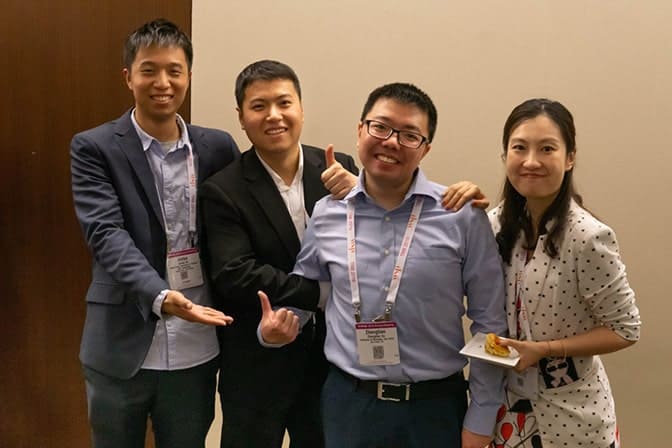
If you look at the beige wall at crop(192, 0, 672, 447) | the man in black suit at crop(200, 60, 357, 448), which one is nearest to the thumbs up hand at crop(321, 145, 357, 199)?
the man in black suit at crop(200, 60, 357, 448)

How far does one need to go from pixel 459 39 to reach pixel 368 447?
1817 millimetres

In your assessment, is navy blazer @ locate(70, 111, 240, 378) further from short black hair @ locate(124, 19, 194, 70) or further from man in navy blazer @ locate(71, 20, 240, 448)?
short black hair @ locate(124, 19, 194, 70)

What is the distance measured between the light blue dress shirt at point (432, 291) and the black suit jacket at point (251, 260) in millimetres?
232

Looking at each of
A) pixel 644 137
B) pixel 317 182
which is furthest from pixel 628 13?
pixel 317 182

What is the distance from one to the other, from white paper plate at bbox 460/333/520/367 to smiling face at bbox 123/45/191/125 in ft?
3.92

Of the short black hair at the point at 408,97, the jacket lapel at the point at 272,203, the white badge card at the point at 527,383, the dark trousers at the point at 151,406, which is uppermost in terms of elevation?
the short black hair at the point at 408,97

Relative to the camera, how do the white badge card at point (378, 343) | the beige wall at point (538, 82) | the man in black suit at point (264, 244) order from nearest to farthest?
the white badge card at point (378, 343), the man in black suit at point (264, 244), the beige wall at point (538, 82)

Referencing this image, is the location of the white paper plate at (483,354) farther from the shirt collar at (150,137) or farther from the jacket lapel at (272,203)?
the shirt collar at (150,137)

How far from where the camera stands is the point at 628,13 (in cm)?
255

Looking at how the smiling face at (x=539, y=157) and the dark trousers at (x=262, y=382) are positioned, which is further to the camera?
the dark trousers at (x=262, y=382)

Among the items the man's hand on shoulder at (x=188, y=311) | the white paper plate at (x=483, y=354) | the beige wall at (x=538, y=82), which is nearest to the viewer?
the white paper plate at (x=483, y=354)

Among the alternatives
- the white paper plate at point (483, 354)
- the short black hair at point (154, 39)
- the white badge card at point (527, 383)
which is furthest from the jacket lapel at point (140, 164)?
the white badge card at point (527, 383)

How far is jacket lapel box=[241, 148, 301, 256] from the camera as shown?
1.92 m

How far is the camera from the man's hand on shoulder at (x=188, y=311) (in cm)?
175
